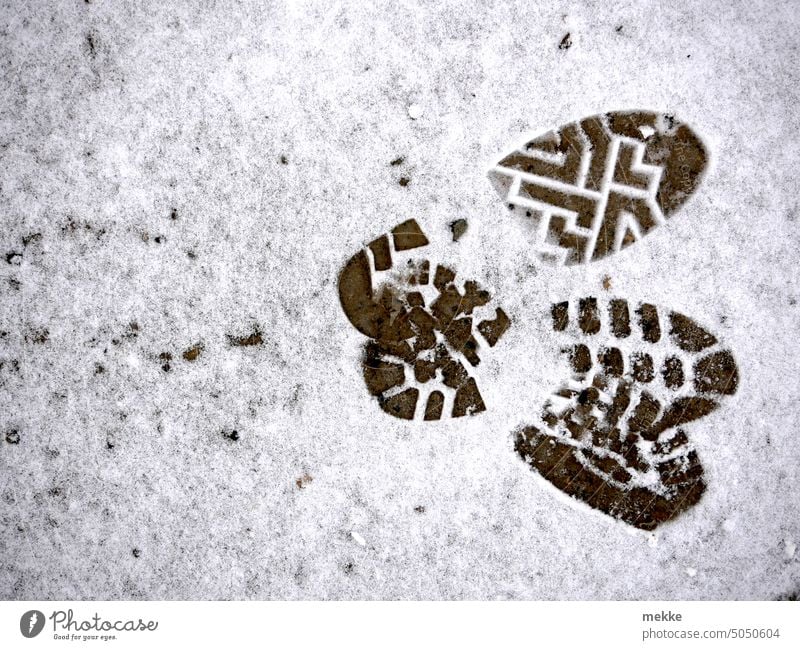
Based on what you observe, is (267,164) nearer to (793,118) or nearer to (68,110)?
(68,110)

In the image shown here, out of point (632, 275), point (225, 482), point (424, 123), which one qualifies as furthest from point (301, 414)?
point (632, 275)

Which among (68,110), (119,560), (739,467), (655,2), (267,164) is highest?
(655,2)
